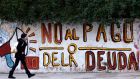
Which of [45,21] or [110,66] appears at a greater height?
[45,21]

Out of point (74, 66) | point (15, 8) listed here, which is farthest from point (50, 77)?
point (15, 8)

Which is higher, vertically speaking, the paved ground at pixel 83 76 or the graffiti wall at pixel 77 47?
the graffiti wall at pixel 77 47

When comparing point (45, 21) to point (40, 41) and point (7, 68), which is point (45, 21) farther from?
point (7, 68)

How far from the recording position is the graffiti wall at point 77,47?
18.0 m

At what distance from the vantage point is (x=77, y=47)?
18125mm

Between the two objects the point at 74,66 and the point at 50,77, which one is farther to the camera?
the point at 74,66

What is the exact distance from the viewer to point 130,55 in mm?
17953

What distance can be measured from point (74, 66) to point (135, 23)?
9.27 feet

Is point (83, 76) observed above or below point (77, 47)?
below

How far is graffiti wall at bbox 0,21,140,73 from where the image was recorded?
1795 cm

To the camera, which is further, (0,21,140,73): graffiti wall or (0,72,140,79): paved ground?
(0,21,140,73): graffiti wall

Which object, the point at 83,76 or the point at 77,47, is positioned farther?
the point at 77,47

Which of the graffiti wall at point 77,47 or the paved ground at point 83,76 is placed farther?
the graffiti wall at point 77,47

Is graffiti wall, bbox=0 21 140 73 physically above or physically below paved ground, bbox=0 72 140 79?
above
